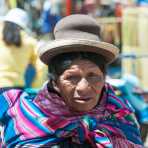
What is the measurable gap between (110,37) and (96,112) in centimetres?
965

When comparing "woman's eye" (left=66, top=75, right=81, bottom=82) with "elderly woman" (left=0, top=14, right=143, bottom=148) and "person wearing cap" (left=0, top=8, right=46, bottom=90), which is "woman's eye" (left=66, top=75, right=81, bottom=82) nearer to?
"elderly woman" (left=0, top=14, right=143, bottom=148)

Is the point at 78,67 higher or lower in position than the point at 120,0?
higher

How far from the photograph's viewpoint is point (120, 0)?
12.4m

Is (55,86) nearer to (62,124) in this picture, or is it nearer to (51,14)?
(62,124)

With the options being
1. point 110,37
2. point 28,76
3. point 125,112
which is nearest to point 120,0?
point 110,37

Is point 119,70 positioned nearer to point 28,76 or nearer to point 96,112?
point 28,76

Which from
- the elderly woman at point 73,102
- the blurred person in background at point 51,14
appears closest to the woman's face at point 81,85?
the elderly woman at point 73,102

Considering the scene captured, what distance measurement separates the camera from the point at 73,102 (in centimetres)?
269

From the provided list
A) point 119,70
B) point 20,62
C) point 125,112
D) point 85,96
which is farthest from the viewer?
point 119,70

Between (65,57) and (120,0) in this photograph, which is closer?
(65,57)

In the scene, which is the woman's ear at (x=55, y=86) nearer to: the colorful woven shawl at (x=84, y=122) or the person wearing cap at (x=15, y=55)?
the colorful woven shawl at (x=84, y=122)

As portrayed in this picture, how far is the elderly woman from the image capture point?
8.84 feet

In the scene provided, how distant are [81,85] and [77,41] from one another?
7.1 inches

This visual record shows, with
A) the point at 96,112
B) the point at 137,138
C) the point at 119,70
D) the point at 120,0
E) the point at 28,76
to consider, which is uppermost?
the point at 96,112
